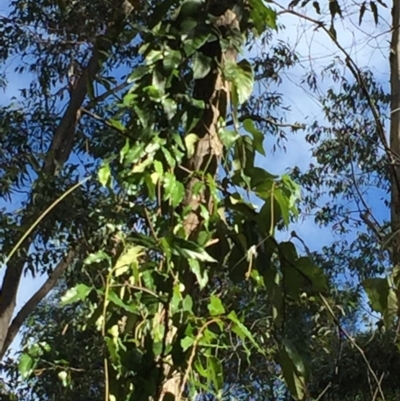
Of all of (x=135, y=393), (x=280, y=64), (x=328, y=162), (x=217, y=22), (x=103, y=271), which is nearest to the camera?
(x=135, y=393)

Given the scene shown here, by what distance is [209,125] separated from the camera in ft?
4.15

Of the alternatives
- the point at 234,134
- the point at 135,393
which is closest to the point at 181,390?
the point at 135,393

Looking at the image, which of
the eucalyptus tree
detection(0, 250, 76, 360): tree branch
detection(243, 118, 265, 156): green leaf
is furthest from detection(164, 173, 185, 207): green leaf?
detection(0, 250, 76, 360): tree branch

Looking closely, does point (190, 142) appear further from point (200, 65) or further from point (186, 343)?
point (186, 343)

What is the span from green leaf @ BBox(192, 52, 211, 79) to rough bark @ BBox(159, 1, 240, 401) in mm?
34

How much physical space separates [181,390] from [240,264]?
0.24 metres

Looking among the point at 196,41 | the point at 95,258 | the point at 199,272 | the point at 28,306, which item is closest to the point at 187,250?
the point at 199,272

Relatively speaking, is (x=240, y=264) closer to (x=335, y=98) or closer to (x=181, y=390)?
(x=181, y=390)

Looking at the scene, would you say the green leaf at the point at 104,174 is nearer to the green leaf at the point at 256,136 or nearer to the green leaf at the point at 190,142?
the green leaf at the point at 190,142

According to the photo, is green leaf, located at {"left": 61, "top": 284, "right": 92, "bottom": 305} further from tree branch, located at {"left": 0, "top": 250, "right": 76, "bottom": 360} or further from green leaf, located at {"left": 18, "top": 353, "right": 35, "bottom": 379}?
tree branch, located at {"left": 0, "top": 250, "right": 76, "bottom": 360}

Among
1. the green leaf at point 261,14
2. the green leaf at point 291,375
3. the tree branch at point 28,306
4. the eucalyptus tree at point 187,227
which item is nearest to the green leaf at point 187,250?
the eucalyptus tree at point 187,227

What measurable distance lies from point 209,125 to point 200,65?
0.10 m

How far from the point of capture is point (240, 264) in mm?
1218

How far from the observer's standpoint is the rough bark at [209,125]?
1192 millimetres
